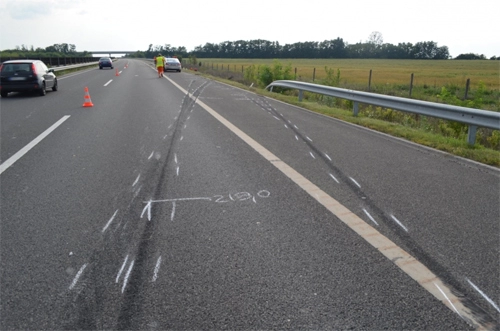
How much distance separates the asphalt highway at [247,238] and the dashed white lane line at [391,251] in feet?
0.05

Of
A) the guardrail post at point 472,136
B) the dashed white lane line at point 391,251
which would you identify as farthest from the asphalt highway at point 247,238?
the guardrail post at point 472,136

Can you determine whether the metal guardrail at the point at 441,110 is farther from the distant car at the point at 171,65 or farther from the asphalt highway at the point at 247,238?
the distant car at the point at 171,65

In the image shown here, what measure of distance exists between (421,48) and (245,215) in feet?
494

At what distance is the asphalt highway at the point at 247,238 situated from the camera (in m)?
2.93

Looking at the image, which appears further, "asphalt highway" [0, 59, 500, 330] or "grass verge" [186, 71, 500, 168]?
"grass verge" [186, 71, 500, 168]

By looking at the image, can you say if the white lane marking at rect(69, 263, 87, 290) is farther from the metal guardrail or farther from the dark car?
the dark car

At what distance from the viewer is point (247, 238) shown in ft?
13.3

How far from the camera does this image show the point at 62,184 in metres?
5.75

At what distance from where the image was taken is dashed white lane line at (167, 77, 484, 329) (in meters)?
3.00

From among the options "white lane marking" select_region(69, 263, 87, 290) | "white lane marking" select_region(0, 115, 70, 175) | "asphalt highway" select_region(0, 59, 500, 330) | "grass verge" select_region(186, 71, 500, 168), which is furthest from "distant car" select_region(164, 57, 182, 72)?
"white lane marking" select_region(69, 263, 87, 290)

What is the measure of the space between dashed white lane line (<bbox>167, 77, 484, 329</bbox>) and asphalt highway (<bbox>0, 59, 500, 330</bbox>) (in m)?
0.01

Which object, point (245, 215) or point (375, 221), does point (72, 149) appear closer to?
point (245, 215)

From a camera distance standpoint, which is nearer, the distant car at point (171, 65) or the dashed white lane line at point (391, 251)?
the dashed white lane line at point (391, 251)

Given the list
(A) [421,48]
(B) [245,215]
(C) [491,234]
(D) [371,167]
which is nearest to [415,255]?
(C) [491,234]
